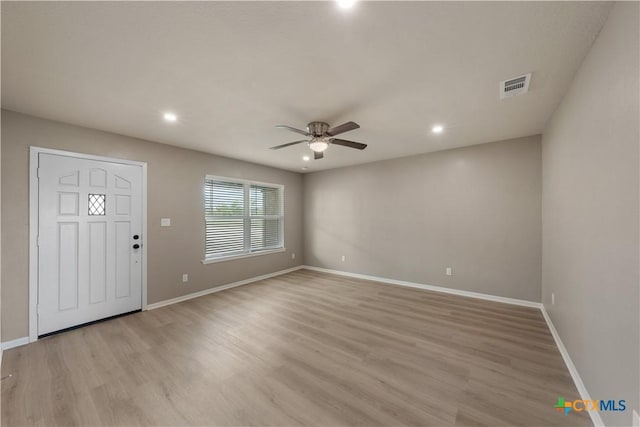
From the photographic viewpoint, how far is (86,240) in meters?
2.91

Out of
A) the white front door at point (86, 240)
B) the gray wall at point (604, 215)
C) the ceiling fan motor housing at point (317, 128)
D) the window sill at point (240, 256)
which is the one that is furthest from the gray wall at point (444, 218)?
the white front door at point (86, 240)

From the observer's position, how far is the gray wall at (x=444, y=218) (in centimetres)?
345

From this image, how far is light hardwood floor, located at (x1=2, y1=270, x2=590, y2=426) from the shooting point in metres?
1.58

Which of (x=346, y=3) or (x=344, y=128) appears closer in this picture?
(x=346, y=3)

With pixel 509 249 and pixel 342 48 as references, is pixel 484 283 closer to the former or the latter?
pixel 509 249

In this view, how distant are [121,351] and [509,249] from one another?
519 centimetres

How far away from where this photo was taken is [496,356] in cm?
220

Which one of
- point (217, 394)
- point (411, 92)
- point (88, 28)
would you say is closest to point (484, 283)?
point (411, 92)

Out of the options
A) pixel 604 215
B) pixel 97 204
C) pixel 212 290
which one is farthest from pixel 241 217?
pixel 604 215

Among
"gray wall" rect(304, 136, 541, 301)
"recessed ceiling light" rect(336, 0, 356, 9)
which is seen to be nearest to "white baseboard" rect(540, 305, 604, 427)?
"gray wall" rect(304, 136, 541, 301)

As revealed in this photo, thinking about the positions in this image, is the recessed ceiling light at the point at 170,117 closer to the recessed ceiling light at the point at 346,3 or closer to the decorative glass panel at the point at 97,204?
the decorative glass panel at the point at 97,204

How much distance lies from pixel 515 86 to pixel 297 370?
3.19m

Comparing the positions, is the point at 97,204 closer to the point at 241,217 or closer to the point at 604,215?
the point at 241,217

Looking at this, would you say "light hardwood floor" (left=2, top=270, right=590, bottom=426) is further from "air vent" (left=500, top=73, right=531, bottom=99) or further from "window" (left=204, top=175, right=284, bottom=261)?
"air vent" (left=500, top=73, right=531, bottom=99)
